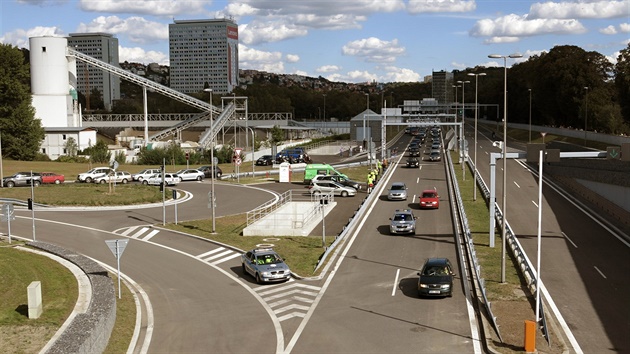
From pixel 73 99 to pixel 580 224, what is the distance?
7731 centimetres

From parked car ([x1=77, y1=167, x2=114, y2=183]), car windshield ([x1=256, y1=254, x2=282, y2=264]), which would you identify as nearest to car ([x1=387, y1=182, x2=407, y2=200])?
car windshield ([x1=256, y1=254, x2=282, y2=264])

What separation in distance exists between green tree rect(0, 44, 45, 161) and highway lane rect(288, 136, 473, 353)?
56.4 m

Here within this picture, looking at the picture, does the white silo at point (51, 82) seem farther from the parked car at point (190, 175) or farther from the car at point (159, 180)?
the car at point (159, 180)

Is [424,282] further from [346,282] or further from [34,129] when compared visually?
[34,129]

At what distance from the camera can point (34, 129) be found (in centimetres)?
8156

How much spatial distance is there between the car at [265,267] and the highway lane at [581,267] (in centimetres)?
1152

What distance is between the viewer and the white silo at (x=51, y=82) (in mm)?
93625

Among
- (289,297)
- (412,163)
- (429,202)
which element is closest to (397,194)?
(429,202)

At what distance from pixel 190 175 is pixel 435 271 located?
43.9 m

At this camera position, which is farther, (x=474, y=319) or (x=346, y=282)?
(x=346, y=282)

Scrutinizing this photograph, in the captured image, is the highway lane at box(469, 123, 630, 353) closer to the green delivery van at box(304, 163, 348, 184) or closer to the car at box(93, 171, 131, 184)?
the green delivery van at box(304, 163, 348, 184)

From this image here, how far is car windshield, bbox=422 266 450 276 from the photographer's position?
26.8 meters

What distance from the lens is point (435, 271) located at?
88.2ft

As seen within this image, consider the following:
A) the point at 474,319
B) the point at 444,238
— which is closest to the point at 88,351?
the point at 474,319
